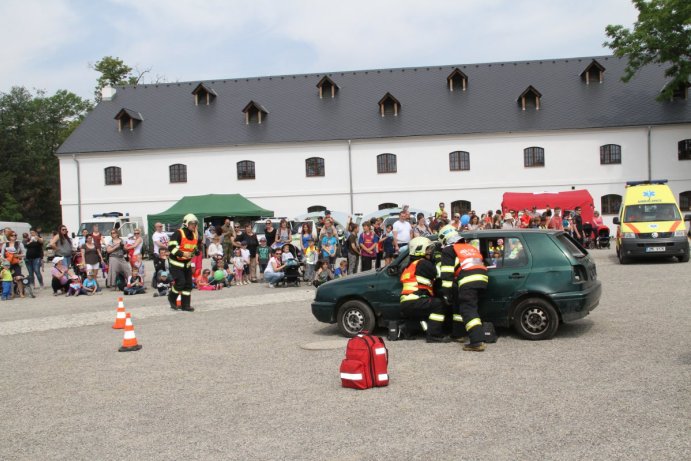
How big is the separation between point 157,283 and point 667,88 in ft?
103

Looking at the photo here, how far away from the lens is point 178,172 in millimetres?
42406

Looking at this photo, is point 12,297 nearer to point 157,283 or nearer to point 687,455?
point 157,283

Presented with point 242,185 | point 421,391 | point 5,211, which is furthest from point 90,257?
point 5,211

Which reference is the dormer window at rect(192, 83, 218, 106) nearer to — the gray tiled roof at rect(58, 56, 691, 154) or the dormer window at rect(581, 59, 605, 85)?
the gray tiled roof at rect(58, 56, 691, 154)

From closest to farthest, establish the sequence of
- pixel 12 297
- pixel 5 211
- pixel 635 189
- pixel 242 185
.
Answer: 1. pixel 12 297
2. pixel 635 189
3. pixel 242 185
4. pixel 5 211

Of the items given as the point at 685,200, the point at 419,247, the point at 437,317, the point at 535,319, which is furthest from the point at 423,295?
the point at 685,200

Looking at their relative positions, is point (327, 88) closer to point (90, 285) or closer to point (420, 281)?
point (90, 285)

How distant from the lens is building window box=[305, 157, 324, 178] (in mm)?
41656

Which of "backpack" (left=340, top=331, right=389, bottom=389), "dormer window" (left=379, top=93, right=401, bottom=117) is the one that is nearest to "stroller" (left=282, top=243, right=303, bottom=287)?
"backpack" (left=340, top=331, right=389, bottom=389)

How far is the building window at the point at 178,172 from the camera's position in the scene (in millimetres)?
42344

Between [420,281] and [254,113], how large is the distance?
35429mm

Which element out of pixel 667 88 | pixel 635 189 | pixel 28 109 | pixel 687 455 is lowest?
Answer: pixel 687 455

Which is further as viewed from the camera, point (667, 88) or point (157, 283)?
point (667, 88)

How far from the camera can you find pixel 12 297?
18062 mm
